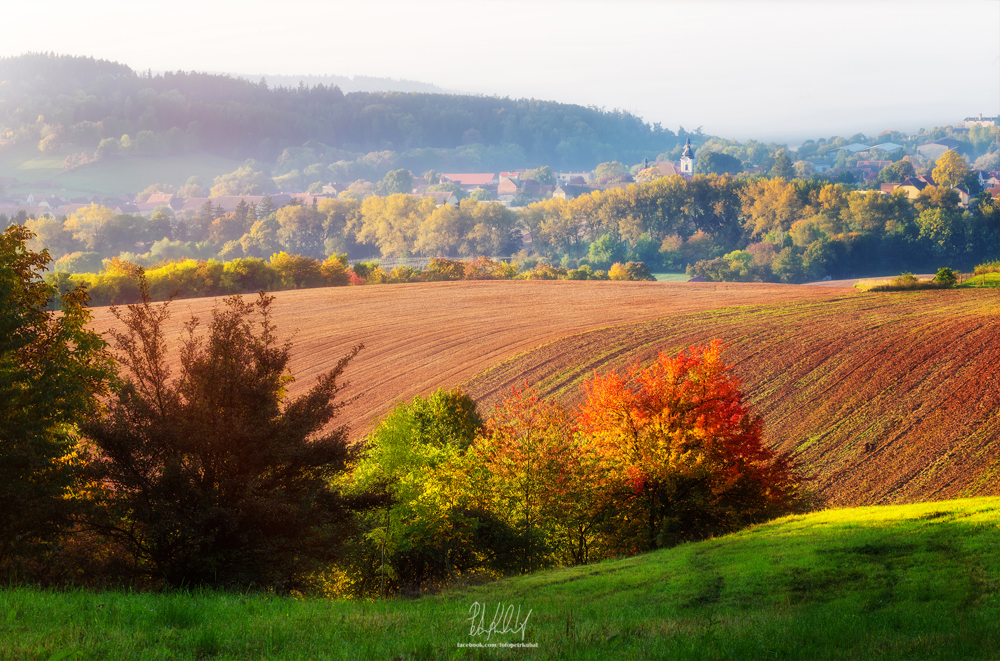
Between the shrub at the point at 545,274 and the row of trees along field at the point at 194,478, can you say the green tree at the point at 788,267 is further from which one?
the row of trees along field at the point at 194,478

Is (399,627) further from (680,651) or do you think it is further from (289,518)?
(289,518)

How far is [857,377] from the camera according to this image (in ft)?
112

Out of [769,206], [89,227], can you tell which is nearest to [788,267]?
[769,206]

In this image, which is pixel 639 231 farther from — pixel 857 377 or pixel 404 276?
pixel 857 377

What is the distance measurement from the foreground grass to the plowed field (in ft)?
66.6

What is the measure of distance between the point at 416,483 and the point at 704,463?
24.9 feet

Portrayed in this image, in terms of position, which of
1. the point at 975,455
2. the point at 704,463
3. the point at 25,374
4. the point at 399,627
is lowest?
the point at 975,455

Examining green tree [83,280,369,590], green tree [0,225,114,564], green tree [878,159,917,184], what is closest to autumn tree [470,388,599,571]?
green tree [83,280,369,590]

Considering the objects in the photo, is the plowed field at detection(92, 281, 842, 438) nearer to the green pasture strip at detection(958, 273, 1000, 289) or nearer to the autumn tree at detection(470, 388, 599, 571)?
the green pasture strip at detection(958, 273, 1000, 289)

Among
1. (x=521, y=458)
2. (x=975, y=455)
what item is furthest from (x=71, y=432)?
(x=975, y=455)

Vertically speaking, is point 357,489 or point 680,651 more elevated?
Result: point 680,651

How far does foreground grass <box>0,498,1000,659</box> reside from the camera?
7902 millimetres

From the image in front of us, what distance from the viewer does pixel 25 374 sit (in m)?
13.2

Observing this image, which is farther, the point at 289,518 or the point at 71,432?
the point at 71,432
